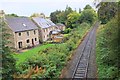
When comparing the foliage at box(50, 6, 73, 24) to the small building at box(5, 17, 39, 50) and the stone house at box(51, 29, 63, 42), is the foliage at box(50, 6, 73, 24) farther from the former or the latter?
the small building at box(5, 17, 39, 50)

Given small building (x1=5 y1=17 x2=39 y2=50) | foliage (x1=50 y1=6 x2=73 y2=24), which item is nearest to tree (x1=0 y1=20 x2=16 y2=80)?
small building (x1=5 y1=17 x2=39 y2=50)

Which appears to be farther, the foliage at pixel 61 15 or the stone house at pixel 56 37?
the foliage at pixel 61 15

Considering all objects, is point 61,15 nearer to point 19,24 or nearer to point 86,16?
point 86,16

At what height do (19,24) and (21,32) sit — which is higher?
(19,24)

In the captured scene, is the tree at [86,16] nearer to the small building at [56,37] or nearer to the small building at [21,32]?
the small building at [56,37]

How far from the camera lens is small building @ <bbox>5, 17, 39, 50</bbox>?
46287mm

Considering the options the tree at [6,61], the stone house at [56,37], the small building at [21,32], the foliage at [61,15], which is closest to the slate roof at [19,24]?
the small building at [21,32]

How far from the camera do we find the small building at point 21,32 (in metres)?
46.3

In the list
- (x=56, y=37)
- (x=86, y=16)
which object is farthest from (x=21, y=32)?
(x=86, y=16)

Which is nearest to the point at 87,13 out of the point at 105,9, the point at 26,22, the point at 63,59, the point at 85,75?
the point at 26,22

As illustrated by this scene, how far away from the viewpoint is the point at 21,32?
49.2 metres

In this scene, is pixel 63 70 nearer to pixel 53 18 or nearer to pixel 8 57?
pixel 8 57

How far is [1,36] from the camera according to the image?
15.9 metres

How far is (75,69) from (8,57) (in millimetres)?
7214
